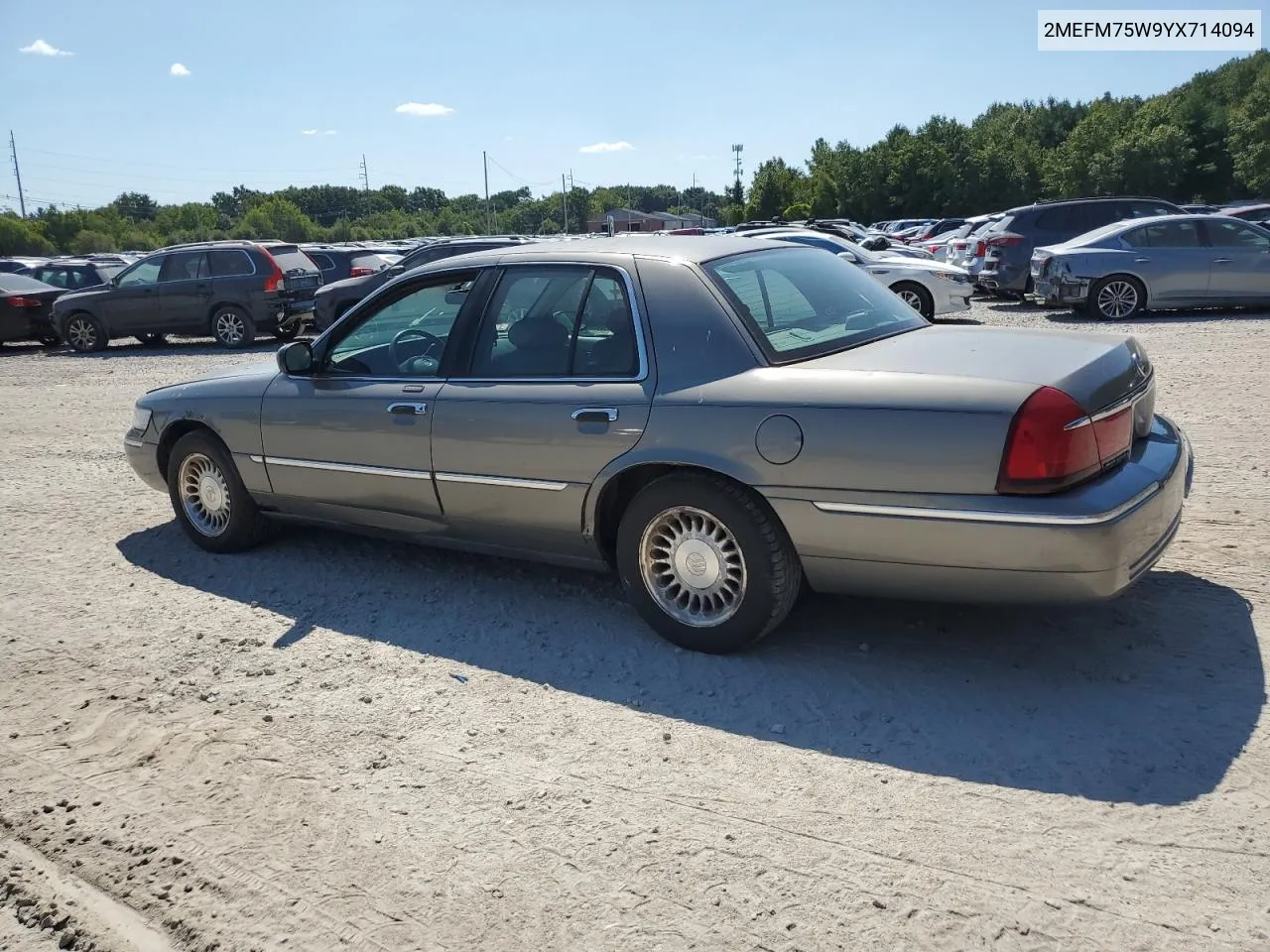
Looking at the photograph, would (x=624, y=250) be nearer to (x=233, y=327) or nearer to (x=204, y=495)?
(x=204, y=495)

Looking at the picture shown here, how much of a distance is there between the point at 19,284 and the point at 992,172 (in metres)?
60.8

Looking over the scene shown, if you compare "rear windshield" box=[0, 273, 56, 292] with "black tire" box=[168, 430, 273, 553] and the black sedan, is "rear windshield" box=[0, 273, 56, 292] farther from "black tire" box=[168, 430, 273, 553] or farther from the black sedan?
"black tire" box=[168, 430, 273, 553]

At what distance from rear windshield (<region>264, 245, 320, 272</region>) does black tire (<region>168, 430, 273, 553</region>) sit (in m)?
12.1

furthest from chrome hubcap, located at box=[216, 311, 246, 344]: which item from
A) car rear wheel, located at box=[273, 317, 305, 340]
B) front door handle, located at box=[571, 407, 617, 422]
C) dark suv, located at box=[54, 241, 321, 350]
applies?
front door handle, located at box=[571, 407, 617, 422]

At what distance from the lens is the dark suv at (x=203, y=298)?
17062 mm

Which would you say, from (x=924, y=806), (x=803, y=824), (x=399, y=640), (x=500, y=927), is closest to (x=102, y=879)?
(x=500, y=927)

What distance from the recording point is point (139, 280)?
17.9 m

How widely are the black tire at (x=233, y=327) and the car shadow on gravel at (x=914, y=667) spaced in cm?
1272

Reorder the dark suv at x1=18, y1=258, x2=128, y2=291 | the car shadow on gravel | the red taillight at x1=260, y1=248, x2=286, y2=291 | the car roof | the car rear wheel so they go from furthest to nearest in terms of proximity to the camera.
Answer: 1. the dark suv at x1=18, y1=258, x2=128, y2=291
2. the car rear wheel
3. the red taillight at x1=260, y1=248, x2=286, y2=291
4. the car roof
5. the car shadow on gravel

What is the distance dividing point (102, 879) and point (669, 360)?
2582 mm

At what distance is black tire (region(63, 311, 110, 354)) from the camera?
717 inches

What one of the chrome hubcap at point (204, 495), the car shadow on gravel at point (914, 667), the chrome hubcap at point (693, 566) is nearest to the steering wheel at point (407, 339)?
the car shadow on gravel at point (914, 667)

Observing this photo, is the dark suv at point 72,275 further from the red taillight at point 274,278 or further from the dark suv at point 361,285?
the dark suv at point 361,285

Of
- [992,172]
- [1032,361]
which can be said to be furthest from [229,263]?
[992,172]
